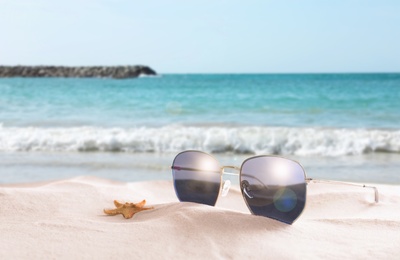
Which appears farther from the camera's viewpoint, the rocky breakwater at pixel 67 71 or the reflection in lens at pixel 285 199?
the rocky breakwater at pixel 67 71

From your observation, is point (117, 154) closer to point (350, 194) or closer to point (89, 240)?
point (350, 194)

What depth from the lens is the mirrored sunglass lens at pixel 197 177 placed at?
2.76 meters

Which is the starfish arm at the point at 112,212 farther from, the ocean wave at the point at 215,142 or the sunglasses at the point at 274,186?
the ocean wave at the point at 215,142

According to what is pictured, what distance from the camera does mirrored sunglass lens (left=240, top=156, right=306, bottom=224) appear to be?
2404 mm

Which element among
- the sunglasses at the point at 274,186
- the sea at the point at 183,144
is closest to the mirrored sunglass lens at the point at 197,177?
the sunglasses at the point at 274,186

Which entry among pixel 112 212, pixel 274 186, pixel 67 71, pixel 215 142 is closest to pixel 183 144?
pixel 215 142

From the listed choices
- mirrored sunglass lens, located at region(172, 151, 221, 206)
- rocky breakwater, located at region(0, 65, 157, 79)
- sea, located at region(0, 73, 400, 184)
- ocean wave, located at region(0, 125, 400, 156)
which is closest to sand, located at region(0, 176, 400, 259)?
mirrored sunglass lens, located at region(172, 151, 221, 206)

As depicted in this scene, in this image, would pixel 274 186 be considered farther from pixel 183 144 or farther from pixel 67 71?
A: pixel 67 71

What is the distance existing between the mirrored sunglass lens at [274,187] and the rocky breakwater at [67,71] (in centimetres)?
6738

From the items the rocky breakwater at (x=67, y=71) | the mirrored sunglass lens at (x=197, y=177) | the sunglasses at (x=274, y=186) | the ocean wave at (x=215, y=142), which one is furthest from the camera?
the rocky breakwater at (x=67, y=71)

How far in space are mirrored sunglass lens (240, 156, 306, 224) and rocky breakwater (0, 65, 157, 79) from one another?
67.4m

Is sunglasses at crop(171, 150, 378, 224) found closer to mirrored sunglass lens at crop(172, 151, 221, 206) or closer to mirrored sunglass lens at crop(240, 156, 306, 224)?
mirrored sunglass lens at crop(240, 156, 306, 224)

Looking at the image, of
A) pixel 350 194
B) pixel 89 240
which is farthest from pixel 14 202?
pixel 350 194

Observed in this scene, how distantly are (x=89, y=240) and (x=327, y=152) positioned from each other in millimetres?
6143
